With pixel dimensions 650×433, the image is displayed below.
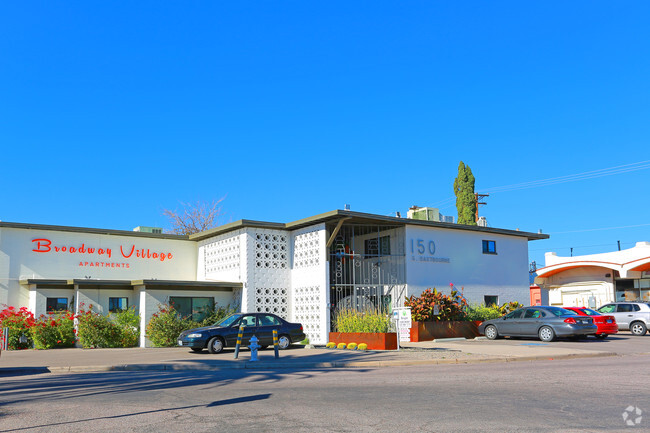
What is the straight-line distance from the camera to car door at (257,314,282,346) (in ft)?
69.1

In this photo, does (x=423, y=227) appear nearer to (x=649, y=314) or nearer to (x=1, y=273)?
(x=649, y=314)

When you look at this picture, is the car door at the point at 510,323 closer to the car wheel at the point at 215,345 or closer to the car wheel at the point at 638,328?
the car wheel at the point at 638,328

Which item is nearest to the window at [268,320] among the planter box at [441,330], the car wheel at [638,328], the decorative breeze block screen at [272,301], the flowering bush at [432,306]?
the decorative breeze block screen at [272,301]

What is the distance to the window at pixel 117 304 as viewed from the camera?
26781mm

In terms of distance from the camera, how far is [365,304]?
27.4 m

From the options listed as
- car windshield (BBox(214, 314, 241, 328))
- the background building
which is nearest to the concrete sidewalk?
car windshield (BBox(214, 314, 241, 328))

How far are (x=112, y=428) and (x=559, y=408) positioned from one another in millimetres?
6016

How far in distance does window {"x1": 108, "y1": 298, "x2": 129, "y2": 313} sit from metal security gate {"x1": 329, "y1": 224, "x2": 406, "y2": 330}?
355 inches

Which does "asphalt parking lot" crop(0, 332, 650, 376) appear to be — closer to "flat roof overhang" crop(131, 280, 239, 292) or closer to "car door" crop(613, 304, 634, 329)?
"flat roof overhang" crop(131, 280, 239, 292)

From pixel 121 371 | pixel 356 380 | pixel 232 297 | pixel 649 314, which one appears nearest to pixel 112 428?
pixel 356 380

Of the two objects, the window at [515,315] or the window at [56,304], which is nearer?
the window at [515,315]

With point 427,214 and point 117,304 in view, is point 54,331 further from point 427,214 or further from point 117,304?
point 427,214

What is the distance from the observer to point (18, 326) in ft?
82.0

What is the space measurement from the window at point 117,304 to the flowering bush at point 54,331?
1.66m
